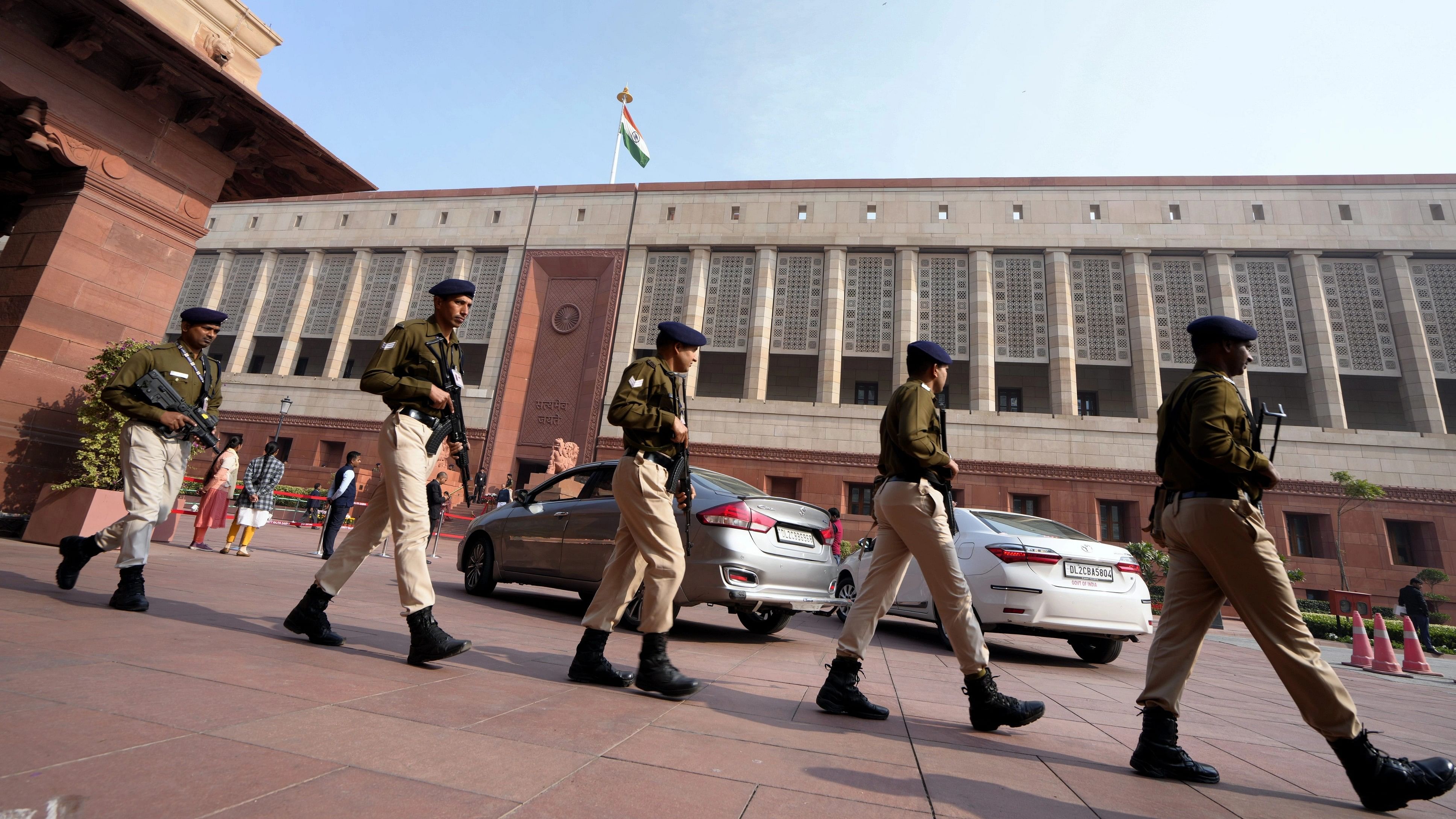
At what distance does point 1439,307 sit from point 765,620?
2782cm

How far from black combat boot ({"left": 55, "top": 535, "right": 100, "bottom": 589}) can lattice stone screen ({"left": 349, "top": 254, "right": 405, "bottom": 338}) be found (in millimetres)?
25740

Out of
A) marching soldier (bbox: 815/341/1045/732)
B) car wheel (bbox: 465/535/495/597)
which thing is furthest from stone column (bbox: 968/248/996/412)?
marching soldier (bbox: 815/341/1045/732)

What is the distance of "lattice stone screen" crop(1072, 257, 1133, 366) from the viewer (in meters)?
22.8

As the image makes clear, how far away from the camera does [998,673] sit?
5.44 m

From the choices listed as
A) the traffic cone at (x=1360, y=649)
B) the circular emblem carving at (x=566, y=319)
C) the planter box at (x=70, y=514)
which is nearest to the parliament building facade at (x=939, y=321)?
the circular emblem carving at (x=566, y=319)

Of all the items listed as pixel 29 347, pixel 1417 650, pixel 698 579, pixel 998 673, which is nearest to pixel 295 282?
pixel 29 347

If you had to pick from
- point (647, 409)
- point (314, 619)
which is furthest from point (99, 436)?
point (647, 409)

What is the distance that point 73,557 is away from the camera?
3996mm

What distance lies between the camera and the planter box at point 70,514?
607 cm

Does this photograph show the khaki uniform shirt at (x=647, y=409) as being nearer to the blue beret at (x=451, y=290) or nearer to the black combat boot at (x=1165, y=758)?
the blue beret at (x=451, y=290)

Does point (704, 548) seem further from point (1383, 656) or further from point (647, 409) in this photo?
point (1383, 656)

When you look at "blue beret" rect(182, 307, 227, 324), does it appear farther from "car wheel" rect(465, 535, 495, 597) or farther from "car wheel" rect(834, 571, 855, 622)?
"car wheel" rect(834, 571, 855, 622)

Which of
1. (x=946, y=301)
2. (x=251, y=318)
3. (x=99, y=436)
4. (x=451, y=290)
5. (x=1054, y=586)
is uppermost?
(x=946, y=301)

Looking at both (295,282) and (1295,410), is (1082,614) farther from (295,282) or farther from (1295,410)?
(295,282)
